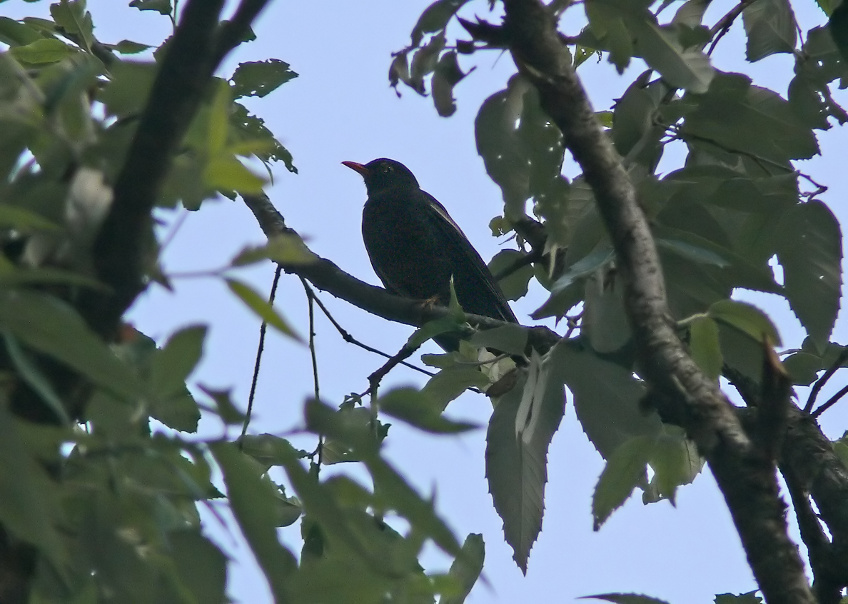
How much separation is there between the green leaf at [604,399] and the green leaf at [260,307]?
1020mm

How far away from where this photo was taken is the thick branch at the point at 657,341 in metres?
1.25

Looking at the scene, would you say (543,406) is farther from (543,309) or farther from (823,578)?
(823,578)

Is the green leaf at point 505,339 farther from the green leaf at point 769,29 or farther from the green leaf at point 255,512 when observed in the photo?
the green leaf at point 255,512

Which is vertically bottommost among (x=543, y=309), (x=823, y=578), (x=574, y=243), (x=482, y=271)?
(x=823, y=578)

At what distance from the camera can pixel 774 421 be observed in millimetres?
1234

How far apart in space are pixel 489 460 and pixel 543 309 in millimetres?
351

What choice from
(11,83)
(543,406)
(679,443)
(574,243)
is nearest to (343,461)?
(543,406)

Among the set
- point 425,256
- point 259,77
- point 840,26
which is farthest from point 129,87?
point 425,256

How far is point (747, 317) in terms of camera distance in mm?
1406

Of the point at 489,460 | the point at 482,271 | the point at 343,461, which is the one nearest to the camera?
the point at 489,460

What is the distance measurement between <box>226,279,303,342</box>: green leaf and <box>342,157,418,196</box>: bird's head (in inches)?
283

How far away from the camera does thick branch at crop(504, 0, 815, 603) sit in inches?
49.3

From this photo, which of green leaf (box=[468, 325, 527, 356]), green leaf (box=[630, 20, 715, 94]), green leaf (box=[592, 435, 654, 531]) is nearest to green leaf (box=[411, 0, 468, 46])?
green leaf (box=[630, 20, 715, 94])

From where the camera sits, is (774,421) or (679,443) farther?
(679,443)
